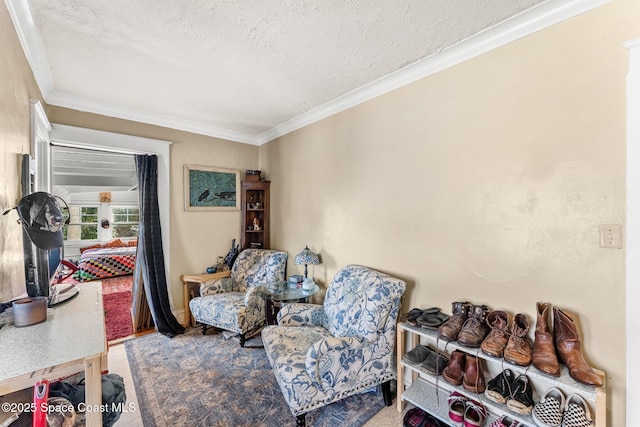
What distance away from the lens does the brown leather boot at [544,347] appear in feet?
4.12

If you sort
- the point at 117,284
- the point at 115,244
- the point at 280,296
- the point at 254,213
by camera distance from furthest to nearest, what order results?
1. the point at 115,244
2. the point at 117,284
3. the point at 254,213
4. the point at 280,296

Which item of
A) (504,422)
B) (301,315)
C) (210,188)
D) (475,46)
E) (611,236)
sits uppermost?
(475,46)

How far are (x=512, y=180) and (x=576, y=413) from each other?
1.17 m

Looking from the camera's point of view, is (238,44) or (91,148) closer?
(238,44)

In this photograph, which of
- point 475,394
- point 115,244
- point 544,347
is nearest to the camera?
point 544,347

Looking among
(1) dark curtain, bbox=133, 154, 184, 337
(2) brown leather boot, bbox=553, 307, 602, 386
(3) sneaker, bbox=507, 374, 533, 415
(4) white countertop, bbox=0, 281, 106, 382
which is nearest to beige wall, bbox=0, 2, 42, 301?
(4) white countertop, bbox=0, 281, 106, 382

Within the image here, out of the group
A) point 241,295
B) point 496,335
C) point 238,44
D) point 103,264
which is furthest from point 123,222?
point 496,335

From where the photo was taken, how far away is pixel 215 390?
208 centimetres

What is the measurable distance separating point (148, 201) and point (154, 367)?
171 centimetres

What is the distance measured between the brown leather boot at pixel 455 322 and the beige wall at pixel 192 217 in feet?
9.30

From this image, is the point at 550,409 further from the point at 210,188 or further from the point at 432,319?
the point at 210,188

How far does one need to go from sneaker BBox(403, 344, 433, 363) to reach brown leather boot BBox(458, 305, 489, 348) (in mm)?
367

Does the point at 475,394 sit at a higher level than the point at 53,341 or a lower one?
lower

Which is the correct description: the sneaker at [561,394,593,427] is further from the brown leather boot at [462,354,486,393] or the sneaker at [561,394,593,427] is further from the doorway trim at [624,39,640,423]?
the brown leather boot at [462,354,486,393]
